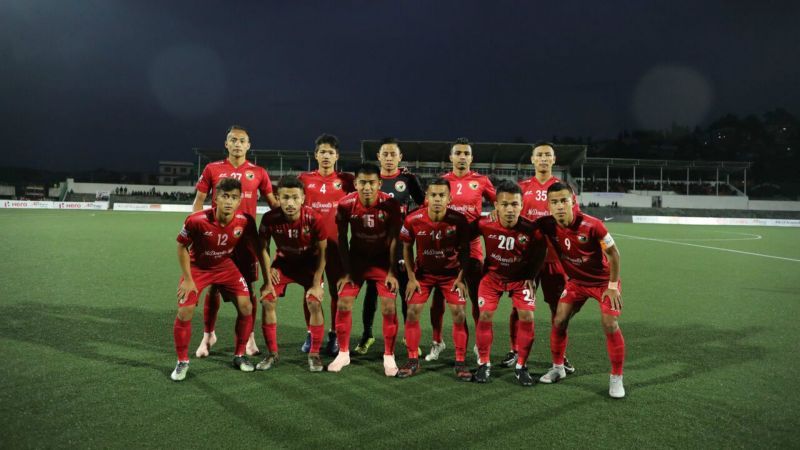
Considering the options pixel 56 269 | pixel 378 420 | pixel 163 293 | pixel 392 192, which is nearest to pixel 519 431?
pixel 378 420

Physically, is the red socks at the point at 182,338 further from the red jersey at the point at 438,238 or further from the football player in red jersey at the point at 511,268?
the football player in red jersey at the point at 511,268

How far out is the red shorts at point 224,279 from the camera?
4461 mm

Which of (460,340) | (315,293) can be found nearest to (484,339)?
(460,340)

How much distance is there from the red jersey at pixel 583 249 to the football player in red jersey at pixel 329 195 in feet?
7.37

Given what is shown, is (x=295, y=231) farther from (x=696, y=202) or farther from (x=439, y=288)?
(x=696, y=202)

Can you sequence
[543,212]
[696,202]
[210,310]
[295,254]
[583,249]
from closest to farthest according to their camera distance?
[583,249] < [295,254] < [210,310] < [543,212] < [696,202]

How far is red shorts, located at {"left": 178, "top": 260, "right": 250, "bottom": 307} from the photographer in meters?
4.46

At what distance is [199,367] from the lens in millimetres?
4418

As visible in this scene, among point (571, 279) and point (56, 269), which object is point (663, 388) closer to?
point (571, 279)

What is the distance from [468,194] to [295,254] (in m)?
2.02

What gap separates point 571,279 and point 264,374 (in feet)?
9.51

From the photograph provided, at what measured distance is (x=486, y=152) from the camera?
134 ft

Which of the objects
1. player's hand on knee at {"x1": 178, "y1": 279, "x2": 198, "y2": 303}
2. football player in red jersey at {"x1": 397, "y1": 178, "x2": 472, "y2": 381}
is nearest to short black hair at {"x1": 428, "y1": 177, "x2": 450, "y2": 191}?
football player in red jersey at {"x1": 397, "y1": 178, "x2": 472, "y2": 381}

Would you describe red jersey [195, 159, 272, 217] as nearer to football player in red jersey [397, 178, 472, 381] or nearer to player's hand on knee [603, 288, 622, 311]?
football player in red jersey [397, 178, 472, 381]
